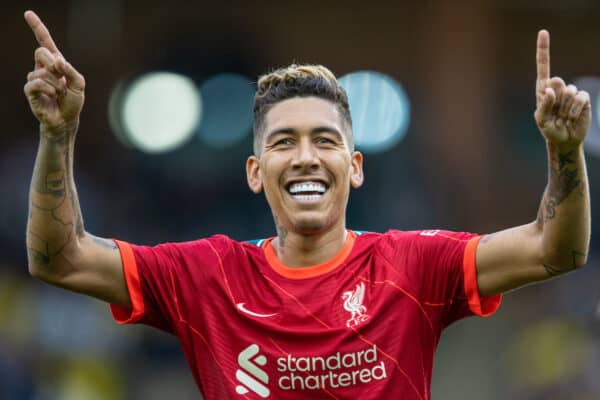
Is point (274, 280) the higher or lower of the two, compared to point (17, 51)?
lower

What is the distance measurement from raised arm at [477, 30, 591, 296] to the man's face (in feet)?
2.18

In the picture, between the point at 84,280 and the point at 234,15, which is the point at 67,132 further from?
the point at 234,15

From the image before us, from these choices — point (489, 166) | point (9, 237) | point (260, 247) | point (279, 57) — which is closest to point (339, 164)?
point (260, 247)

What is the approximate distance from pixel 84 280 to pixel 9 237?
7.08m

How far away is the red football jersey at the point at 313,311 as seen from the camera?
11.4ft

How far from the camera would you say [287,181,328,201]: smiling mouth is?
379cm

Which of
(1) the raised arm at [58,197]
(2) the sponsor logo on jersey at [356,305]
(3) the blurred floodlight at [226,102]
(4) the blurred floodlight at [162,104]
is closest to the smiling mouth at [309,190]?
(2) the sponsor logo on jersey at [356,305]

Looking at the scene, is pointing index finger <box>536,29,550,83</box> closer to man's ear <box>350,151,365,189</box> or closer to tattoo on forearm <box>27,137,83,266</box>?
man's ear <box>350,151,365,189</box>

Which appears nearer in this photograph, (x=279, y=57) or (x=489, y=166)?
(x=489, y=166)

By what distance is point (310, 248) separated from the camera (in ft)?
12.7

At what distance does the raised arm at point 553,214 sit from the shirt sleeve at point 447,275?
1.7 inches

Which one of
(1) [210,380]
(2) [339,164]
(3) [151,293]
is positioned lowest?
(1) [210,380]

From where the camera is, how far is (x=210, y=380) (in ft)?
11.8

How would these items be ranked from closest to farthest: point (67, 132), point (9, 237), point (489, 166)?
point (67, 132)
point (9, 237)
point (489, 166)
